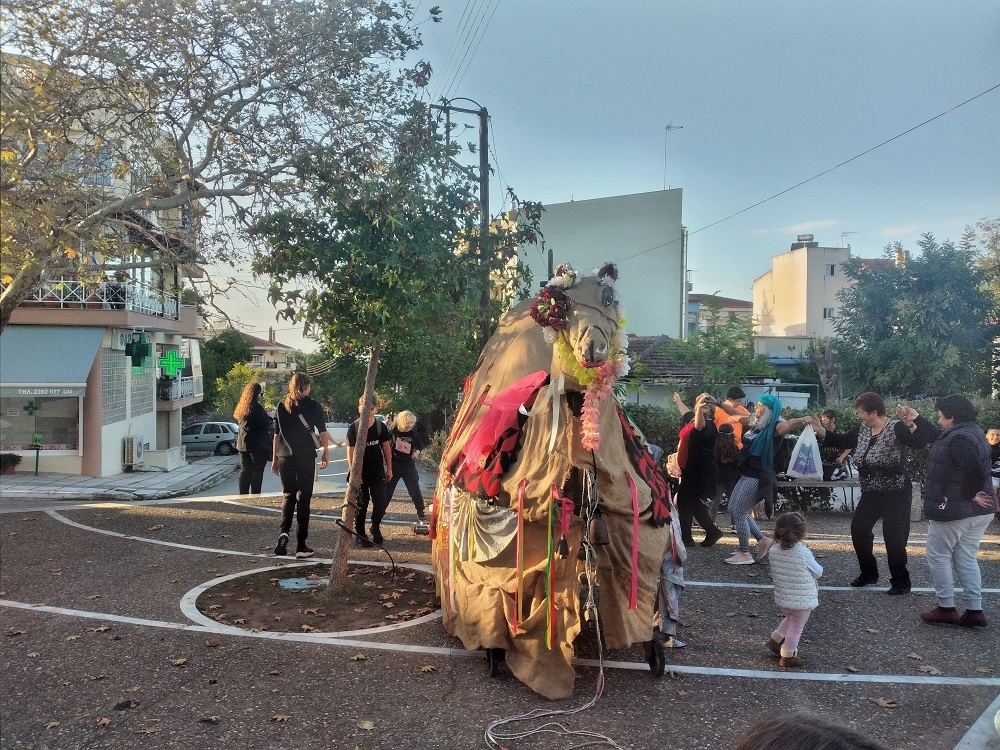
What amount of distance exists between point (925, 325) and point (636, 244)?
13207mm

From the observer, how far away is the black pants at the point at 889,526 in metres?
7.11

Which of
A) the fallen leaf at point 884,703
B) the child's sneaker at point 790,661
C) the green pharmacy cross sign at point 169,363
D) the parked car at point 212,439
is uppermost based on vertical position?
the green pharmacy cross sign at point 169,363

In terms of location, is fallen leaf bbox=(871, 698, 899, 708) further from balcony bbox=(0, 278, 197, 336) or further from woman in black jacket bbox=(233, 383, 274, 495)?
balcony bbox=(0, 278, 197, 336)

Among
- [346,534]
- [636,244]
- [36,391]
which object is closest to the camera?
[346,534]

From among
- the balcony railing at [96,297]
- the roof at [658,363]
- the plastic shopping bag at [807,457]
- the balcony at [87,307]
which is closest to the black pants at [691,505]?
the plastic shopping bag at [807,457]

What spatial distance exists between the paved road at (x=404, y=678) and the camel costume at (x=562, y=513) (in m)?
0.41

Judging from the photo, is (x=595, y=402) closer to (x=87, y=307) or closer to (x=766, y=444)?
(x=766, y=444)

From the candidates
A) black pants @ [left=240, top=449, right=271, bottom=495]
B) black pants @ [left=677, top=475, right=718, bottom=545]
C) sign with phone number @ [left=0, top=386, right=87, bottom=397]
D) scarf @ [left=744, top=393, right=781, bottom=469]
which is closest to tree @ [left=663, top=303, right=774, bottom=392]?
black pants @ [left=677, top=475, right=718, bottom=545]

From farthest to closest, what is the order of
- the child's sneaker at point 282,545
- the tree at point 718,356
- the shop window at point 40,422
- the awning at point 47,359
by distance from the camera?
the tree at point 718,356 → the shop window at point 40,422 → the awning at point 47,359 → the child's sneaker at point 282,545

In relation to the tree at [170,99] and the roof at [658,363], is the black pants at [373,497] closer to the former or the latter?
the tree at [170,99]

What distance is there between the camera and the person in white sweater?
5398 mm

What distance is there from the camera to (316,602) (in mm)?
6727

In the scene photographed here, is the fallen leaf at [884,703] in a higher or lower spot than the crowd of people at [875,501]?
lower

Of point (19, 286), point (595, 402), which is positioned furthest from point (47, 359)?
point (595, 402)
